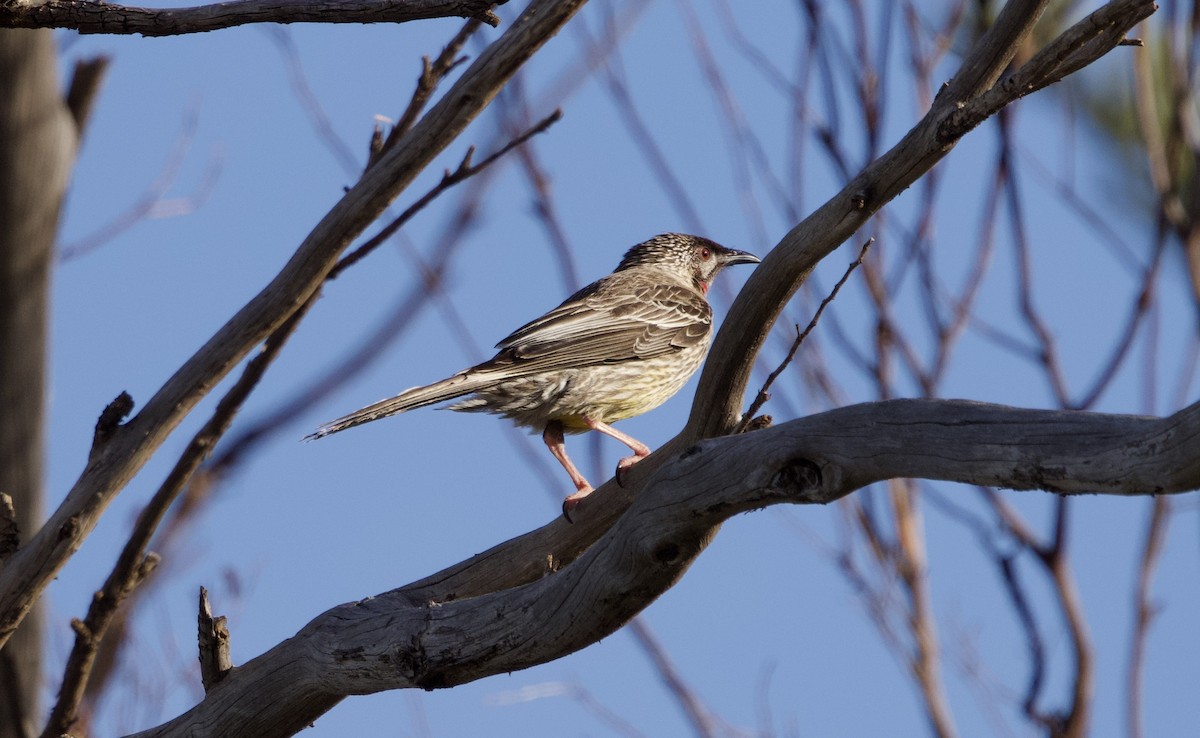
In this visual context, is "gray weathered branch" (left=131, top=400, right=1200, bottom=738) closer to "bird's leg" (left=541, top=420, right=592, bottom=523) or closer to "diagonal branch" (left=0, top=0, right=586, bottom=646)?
"diagonal branch" (left=0, top=0, right=586, bottom=646)

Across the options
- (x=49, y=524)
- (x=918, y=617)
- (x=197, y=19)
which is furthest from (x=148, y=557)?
(x=918, y=617)

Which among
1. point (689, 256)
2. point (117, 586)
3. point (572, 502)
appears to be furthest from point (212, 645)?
point (689, 256)

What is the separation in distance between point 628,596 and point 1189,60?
13.1 feet

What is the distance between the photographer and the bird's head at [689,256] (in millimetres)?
8734

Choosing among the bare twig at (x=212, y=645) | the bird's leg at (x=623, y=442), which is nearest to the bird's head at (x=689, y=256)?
the bird's leg at (x=623, y=442)

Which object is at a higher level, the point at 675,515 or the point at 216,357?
the point at 216,357

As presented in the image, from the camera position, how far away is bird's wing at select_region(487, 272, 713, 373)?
6.64 meters

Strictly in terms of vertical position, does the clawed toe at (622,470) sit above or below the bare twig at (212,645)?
above

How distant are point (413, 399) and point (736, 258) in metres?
3.47

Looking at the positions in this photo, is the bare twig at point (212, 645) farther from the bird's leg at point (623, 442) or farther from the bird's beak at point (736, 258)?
the bird's beak at point (736, 258)

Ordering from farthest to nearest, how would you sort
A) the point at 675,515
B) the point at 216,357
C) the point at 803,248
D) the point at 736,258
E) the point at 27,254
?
the point at 736,258
the point at 27,254
the point at 216,357
the point at 803,248
the point at 675,515

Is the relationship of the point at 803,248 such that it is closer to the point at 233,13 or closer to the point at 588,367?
the point at 233,13

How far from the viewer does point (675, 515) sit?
10.8 ft

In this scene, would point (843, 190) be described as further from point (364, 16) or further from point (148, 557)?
point (148, 557)
